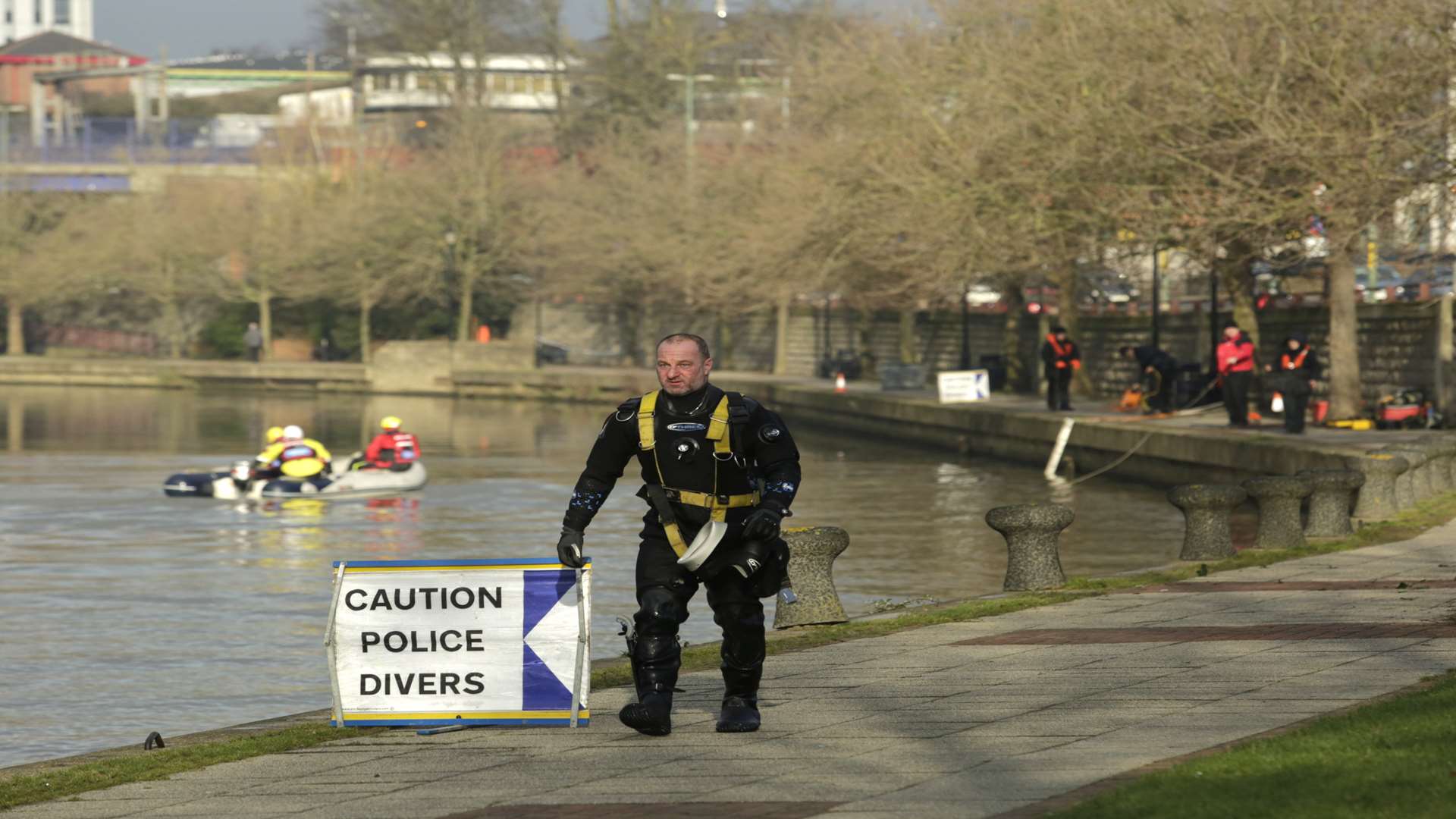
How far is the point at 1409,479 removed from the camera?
68.9 feet

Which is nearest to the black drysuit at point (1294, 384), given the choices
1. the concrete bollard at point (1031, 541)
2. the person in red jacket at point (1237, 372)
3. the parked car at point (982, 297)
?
the person in red jacket at point (1237, 372)

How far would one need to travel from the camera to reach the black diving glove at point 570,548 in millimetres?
9062

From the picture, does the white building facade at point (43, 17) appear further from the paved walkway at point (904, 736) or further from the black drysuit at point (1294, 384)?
the paved walkway at point (904, 736)

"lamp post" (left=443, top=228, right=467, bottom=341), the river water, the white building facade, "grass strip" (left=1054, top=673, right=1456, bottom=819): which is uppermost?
the white building facade

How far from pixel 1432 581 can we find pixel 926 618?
369cm

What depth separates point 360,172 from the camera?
7575 centimetres

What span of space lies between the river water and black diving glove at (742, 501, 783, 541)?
5.95m

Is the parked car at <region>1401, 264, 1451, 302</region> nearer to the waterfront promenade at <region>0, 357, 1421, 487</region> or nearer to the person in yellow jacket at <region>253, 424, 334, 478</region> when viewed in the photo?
the waterfront promenade at <region>0, 357, 1421, 487</region>

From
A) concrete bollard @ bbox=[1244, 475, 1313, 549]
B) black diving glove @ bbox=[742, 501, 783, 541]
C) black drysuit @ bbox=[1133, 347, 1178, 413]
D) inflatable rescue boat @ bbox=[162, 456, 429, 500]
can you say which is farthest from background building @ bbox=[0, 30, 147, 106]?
black diving glove @ bbox=[742, 501, 783, 541]

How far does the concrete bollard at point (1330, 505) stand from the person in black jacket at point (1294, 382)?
39.5 feet

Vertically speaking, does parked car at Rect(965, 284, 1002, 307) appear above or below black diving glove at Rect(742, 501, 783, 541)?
above

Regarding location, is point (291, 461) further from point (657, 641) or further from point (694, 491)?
point (694, 491)

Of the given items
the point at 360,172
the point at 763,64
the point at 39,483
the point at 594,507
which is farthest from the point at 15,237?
the point at 594,507

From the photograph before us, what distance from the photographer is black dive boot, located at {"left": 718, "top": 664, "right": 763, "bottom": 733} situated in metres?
9.12
